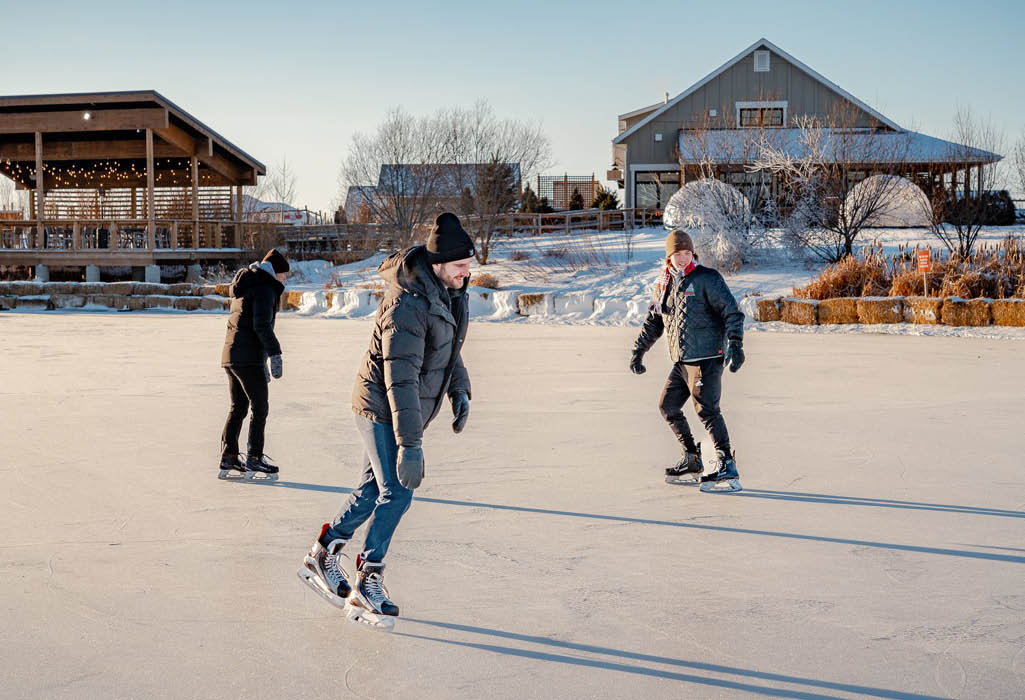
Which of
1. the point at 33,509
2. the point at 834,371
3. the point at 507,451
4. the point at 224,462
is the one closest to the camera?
the point at 33,509

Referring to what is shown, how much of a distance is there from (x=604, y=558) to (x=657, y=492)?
1366mm

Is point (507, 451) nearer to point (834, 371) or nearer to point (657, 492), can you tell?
point (657, 492)

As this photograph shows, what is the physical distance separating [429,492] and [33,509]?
2.17 metres

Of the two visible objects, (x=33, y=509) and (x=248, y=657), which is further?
(x=33, y=509)

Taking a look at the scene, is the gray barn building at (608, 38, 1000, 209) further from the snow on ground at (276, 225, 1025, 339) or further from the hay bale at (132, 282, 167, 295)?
the hay bale at (132, 282, 167, 295)

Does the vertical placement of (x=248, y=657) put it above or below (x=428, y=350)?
below

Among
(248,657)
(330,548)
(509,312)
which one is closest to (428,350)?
(330,548)

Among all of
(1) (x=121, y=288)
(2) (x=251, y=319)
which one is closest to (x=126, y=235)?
(1) (x=121, y=288)

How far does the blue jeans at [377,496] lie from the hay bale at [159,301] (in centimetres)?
2125

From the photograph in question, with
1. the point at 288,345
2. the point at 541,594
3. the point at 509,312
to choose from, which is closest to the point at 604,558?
the point at 541,594

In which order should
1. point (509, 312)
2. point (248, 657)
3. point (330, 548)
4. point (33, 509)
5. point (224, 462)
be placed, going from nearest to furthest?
point (248, 657) → point (330, 548) → point (33, 509) → point (224, 462) → point (509, 312)

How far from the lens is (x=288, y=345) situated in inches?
579

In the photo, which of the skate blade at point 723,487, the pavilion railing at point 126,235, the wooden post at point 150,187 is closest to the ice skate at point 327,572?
the skate blade at point 723,487

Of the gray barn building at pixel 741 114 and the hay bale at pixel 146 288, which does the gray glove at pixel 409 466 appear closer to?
the hay bale at pixel 146 288
